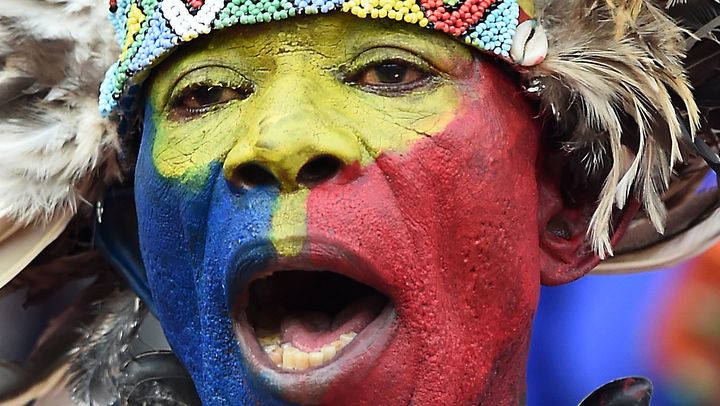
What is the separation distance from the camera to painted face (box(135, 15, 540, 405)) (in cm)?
127

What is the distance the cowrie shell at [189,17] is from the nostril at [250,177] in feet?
0.77

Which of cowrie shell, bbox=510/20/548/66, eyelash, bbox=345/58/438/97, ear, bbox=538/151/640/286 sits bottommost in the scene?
ear, bbox=538/151/640/286

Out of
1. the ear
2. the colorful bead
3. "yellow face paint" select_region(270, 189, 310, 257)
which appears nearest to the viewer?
"yellow face paint" select_region(270, 189, 310, 257)

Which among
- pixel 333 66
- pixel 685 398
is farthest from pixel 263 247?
pixel 685 398

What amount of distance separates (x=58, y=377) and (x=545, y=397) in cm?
109

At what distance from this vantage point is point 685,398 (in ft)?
7.82

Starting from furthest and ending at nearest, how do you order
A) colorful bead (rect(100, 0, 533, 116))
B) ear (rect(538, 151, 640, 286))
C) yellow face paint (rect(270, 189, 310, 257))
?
1. ear (rect(538, 151, 640, 286))
2. colorful bead (rect(100, 0, 533, 116))
3. yellow face paint (rect(270, 189, 310, 257))

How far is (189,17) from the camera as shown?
142 centimetres

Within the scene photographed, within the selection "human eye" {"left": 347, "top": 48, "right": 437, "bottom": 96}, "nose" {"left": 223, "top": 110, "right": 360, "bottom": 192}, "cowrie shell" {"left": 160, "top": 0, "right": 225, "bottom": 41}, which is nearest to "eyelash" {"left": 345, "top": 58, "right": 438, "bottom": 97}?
"human eye" {"left": 347, "top": 48, "right": 437, "bottom": 96}

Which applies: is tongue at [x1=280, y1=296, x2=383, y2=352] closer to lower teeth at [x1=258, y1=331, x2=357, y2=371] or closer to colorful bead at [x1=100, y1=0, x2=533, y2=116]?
lower teeth at [x1=258, y1=331, x2=357, y2=371]

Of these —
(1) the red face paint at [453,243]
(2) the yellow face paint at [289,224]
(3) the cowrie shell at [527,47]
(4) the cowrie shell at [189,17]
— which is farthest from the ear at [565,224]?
(4) the cowrie shell at [189,17]

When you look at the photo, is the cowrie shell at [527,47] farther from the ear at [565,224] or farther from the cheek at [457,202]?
the ear at [565,224]

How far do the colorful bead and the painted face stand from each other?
0.08ft

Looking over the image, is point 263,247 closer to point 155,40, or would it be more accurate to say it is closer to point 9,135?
point 155,40
